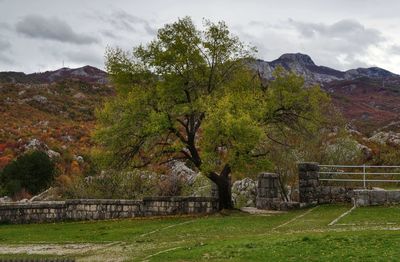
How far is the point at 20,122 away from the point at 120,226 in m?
47.0

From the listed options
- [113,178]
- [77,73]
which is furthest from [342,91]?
→ [113,178]

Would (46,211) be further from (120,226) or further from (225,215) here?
(225,215)

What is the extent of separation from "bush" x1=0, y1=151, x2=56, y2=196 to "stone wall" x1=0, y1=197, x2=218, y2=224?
40.5 feet

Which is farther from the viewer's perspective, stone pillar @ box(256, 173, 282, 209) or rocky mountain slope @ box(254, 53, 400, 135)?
rocky mountain slope @ box(254, 53, 400, 135)

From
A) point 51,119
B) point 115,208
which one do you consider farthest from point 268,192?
point 51,119

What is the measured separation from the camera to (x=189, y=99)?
29.8 meters

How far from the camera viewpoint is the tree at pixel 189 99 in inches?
1112

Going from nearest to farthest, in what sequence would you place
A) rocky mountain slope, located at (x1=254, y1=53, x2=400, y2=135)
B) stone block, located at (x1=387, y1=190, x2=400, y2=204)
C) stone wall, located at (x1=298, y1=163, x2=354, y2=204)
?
stone block, located at (x1=387, y1=190, x2=400, y2=204), stone wall, located at (x1=298, y1=163, x2=354, y2=204), rocky mountain slope, located at (x1=254, y1=53, x2=400, y2=135)

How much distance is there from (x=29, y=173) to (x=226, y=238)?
91.2 feet

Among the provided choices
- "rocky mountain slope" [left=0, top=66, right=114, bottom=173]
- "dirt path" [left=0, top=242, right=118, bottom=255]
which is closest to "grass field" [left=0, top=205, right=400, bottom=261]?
"dirt path" [left=0, top=242, right=118, bottom=255]

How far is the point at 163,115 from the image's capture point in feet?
91.5

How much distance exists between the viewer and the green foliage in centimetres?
2822

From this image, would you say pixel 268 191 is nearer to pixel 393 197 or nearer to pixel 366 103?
pixel 393 197

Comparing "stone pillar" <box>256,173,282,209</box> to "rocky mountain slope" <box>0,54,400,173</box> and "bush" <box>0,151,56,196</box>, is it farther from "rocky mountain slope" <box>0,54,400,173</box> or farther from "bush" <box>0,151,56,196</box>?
"bush" <box>0,151,56,196</box>
